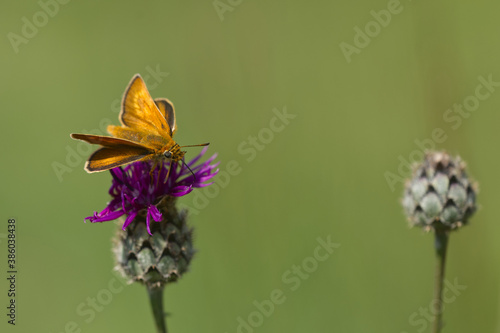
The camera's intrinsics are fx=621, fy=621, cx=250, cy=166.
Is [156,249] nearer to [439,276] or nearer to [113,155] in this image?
[113,155]

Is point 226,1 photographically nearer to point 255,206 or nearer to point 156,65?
point 156,65

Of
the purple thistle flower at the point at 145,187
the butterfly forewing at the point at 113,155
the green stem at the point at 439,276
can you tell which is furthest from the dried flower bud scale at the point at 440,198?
the butterfly forewing at the point at 113,155

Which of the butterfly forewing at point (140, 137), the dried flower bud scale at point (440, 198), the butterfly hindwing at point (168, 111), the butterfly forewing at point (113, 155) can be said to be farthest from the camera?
the dried flower bud scale at point (440, 198)

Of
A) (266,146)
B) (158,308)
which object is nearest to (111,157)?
(158,308)

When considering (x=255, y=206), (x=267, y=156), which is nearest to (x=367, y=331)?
(x=255, y=206)

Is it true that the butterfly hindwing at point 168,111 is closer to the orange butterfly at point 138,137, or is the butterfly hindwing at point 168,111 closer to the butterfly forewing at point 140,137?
the orange butterfly at point 138,137

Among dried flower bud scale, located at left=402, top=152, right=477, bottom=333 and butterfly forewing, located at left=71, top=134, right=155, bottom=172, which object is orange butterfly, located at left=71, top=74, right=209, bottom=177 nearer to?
butterfly forewing, located at left=71, top=134, right=155, bottom=172

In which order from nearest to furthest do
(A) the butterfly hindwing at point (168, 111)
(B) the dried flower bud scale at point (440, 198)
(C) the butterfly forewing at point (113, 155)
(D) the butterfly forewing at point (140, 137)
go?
(C) the butterfly forewing at point (113, 155) < (D) the butterfly forewing at point (140, 137) < (A) the butterfly hindwing at point (168, 111) < (B) the dried flower bud scale at point (440, 198)
